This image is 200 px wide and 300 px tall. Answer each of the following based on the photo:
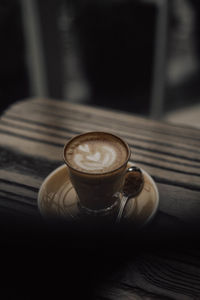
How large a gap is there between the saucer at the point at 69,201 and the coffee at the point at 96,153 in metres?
0.07

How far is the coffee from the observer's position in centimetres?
76

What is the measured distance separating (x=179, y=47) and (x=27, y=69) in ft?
2.78

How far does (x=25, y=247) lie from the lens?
69 cm

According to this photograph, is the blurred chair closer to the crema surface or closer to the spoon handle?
the crema surface

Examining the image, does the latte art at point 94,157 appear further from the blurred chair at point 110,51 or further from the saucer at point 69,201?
the blurred chair at point 110,51

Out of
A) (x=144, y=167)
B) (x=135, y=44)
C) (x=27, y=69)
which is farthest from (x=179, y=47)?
(x=144, y=167)

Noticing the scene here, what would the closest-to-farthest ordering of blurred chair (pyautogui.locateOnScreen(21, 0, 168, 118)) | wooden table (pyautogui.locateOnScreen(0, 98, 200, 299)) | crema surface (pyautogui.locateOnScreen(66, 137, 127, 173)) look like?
wooden table (pyautogui.locateOnScreen(0, 98, 200, 299)) < crema surface (pyautogui.locateOnScreen(66, 137, 127, 173)) < blurred chair (pyautogui.locateOnScreen(21, 0, 168, 118))

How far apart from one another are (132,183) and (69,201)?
142 mm

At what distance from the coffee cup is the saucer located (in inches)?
1.2

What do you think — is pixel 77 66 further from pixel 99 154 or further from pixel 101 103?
pixel 99 154

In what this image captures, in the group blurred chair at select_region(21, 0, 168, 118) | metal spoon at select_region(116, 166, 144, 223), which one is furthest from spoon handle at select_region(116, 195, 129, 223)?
blurred chair at select_region(21, 0, 168, 118)

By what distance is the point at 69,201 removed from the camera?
0.79 metres

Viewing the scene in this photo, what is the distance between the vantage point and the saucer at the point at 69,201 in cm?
73

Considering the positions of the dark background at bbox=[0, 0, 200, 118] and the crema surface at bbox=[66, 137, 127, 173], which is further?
the dark background at bbox=[0, 0, 200, 118]
